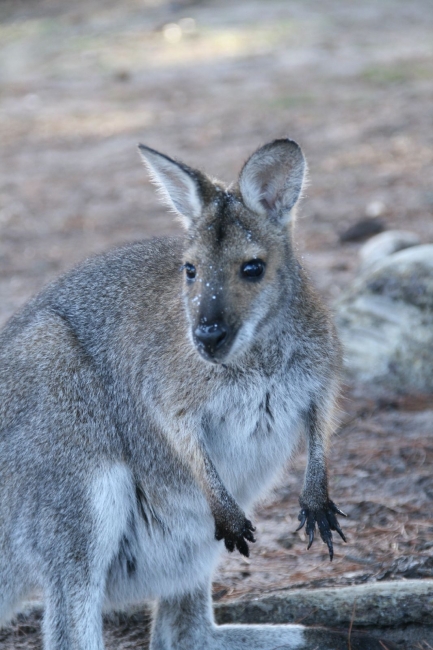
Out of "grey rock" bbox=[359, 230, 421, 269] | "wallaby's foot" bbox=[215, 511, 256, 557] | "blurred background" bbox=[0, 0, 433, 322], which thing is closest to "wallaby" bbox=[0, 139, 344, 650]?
"wallaby's foot" bbox=[215, 511, 256, 557]

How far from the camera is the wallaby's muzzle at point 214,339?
3316mm

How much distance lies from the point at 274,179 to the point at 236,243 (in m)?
0.30

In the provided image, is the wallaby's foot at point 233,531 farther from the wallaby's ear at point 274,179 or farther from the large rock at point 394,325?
the large rock at point 394,325

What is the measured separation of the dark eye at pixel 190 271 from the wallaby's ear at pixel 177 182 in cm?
21

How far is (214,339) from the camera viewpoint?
3314 mm

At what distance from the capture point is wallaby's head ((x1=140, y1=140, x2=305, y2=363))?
11.1ft

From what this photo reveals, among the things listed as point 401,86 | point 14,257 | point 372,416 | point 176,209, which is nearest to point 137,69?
point 401,86

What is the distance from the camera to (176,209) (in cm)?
381

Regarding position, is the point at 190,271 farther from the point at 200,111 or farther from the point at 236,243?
the point at 200,111

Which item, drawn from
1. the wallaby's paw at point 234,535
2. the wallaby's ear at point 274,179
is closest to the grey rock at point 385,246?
the wallaby's ear at point 274,179

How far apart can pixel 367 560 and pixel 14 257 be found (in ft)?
17.6

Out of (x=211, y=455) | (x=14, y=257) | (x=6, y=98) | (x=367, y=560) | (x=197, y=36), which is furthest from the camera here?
(x=197, y=36)

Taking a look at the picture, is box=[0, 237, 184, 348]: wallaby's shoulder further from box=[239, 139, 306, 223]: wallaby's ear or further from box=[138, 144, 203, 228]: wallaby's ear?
box=[239, 139, 306, 223]: wallaby's ear

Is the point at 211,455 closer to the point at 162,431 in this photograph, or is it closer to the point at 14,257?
the point at 162,431
